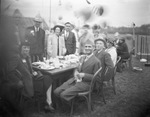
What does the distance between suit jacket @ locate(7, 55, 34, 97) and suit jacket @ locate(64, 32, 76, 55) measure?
1.56 meters

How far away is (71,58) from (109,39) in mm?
891

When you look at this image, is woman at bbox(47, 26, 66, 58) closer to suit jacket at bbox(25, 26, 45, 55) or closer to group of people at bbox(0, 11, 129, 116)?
group of people at bbox(0, 11, 129, 116)

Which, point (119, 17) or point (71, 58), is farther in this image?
point (71, 58)

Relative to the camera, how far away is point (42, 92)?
235cm

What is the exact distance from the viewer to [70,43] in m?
3.58

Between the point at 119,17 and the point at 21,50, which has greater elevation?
the point at 119,17

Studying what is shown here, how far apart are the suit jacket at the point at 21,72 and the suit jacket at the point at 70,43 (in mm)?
1557

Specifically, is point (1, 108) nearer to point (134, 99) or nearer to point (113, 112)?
point (113, 112)

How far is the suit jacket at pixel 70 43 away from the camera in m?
3.55

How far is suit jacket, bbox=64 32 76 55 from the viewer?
3.55m

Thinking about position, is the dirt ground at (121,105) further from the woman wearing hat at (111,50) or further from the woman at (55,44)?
the woman at (55,44)

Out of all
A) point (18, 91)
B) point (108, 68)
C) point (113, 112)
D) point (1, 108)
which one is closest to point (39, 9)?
point (18, 91)

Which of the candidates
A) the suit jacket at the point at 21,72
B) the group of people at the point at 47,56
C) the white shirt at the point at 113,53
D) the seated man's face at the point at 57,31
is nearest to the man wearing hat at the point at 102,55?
the group of people at the point at 47,56

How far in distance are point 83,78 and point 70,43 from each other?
1443 mm
